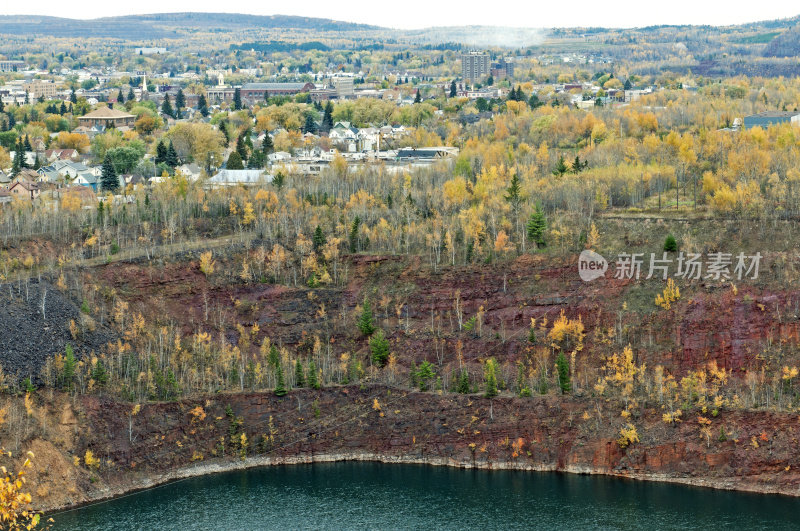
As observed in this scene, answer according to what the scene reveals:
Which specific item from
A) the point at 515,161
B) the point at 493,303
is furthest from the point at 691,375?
the point at 515,161

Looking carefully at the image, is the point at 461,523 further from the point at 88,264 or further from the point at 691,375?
the point at 88,264

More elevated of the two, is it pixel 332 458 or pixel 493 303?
pixel 493 303

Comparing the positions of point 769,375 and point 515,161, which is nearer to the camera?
point 769,375

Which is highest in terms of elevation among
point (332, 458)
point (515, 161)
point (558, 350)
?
point (515, 161)

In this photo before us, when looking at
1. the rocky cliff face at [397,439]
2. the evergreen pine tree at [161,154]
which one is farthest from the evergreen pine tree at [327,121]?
the rocky cliff face at [397,439]

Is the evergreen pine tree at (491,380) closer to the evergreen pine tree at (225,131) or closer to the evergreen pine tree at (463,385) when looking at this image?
the evergreen pine tree at (463,385)
